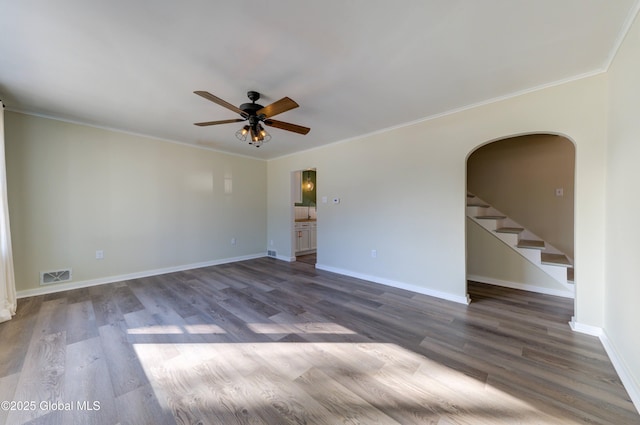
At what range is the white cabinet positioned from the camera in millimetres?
6332

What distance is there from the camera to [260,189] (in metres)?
5.97

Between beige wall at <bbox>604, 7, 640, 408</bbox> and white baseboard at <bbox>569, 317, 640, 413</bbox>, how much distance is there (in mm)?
12

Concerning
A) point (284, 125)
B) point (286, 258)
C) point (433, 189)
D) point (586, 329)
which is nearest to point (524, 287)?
point (586, 329)

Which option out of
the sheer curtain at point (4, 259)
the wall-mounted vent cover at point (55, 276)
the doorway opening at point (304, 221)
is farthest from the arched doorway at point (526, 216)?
the wall-mounted vent cover at point (55, 276)

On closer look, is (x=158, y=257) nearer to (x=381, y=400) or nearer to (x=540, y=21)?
(x=381, y=400)

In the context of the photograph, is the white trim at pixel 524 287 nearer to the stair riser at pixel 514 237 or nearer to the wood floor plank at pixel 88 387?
the stair riser at pixel 514 237

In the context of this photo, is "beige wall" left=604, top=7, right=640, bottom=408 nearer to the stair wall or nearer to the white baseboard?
the white baseboard

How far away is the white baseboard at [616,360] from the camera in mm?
1508

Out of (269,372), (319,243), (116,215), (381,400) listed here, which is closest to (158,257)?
(116,215)

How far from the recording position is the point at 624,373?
1678 mm

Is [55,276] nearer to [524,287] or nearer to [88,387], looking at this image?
[88,387]

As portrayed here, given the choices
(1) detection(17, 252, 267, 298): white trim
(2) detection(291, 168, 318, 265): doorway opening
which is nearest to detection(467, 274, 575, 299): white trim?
(2) detection(291, 168, 318, 265): doorway opening

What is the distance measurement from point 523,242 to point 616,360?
7.59ft

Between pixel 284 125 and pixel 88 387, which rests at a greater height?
pixel 284 125
